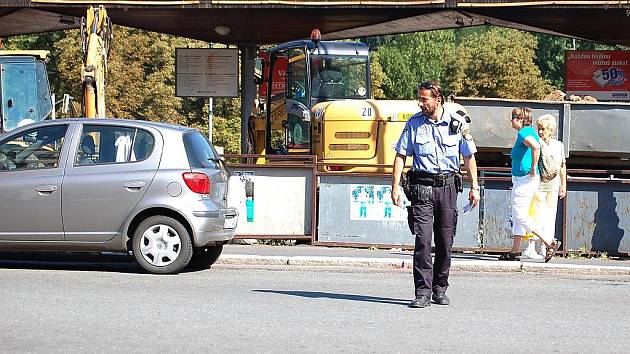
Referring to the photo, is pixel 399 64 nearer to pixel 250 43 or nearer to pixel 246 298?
pixel 250 43

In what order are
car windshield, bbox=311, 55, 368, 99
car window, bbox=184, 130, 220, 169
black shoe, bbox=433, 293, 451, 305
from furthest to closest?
car windshield, bbox=311, 55, 368, 99 < car window, bbox=184, 130, 220, 169 < black shoe, bbox=433, 293, 451, 305

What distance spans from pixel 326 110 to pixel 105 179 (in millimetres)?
7809

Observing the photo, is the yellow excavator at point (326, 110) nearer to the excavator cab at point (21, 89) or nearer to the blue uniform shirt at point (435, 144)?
the excavator cab at point (21, 89)

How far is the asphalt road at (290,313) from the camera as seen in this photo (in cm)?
774

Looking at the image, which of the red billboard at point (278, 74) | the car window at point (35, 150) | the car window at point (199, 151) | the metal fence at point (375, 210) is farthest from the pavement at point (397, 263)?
the red billboard at point (278, 74)

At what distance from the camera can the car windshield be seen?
21.2 metres

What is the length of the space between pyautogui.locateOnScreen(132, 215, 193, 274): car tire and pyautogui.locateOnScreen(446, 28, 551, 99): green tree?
5301cm

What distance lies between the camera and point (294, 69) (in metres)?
21.9

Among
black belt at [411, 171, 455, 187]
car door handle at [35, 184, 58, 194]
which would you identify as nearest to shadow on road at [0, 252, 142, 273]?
car door handle at [35, 184, 58, 194]

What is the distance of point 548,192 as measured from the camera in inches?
546

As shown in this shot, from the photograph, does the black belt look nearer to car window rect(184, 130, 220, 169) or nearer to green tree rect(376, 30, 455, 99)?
car window rect(184, 130, 220, 169)

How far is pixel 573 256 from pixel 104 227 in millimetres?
6941

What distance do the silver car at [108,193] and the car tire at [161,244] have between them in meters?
0.01

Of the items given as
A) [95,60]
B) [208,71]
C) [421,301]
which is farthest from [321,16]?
[421,301]
